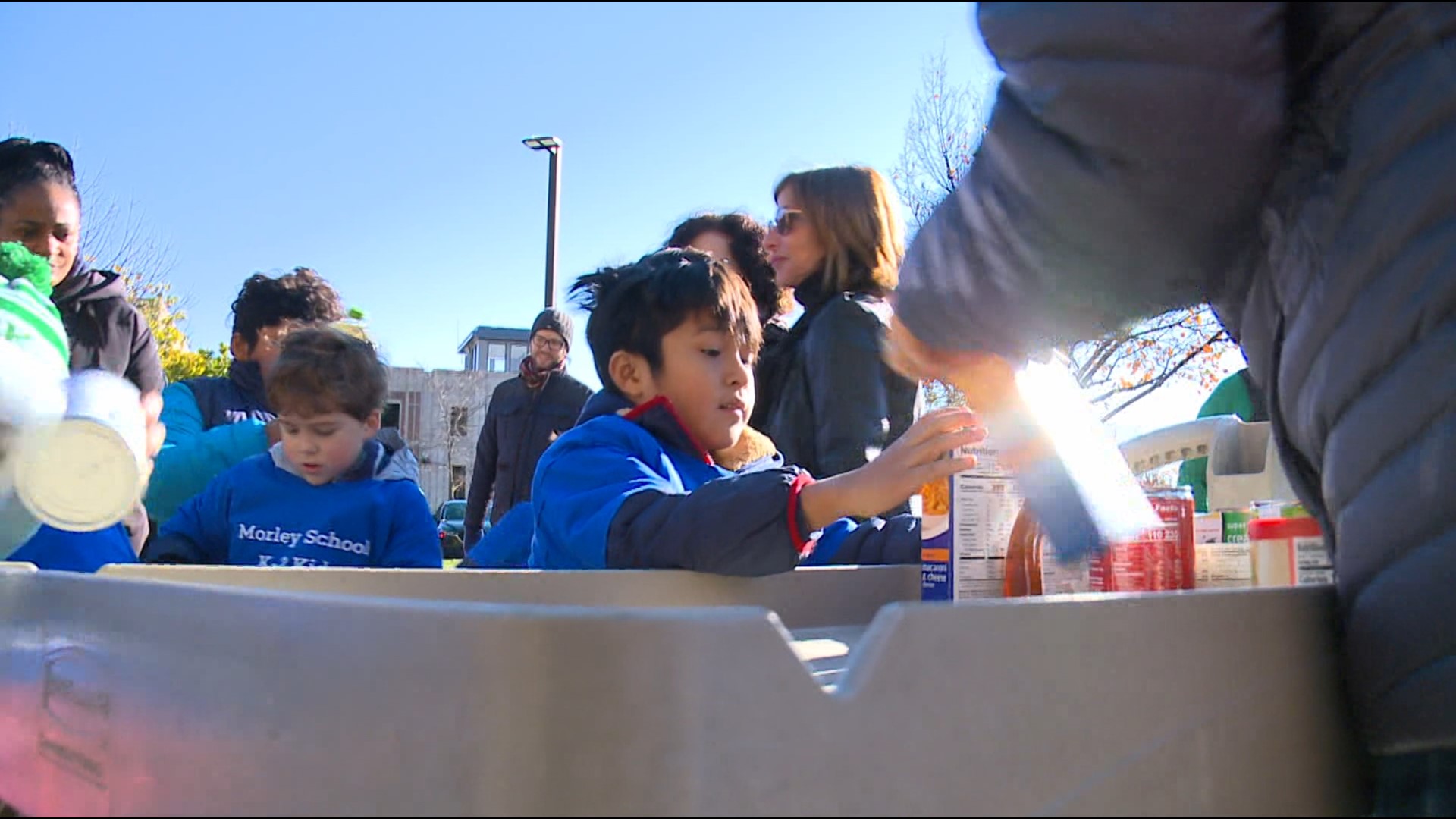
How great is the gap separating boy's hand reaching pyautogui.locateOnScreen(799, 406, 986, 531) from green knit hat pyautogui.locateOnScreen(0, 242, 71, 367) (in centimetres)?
103

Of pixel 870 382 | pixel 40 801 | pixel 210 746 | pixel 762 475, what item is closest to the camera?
pixel 210 746

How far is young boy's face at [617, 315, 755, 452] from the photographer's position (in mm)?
2141

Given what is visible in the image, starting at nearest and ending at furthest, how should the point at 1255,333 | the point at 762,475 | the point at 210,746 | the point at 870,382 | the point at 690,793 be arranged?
the point at 690,793 < the point at 210,746 < the point at 1255,333 < the point at 762,475 < the point at 870,382

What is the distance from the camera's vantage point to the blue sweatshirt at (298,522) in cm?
256

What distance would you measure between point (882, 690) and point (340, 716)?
267mm

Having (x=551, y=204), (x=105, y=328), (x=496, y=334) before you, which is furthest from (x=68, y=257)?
(x=496, y=334)

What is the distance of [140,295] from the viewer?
48.5 ft

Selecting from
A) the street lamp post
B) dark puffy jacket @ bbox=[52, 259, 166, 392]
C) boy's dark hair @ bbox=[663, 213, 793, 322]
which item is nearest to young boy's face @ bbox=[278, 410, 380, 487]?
dark puffy jacket @ bbox=[52, 259, 166, 392]

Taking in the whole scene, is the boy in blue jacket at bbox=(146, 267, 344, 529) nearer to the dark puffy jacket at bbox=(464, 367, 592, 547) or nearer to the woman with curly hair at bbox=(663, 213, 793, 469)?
the woman with curly hair at bbox=(663, 213, 793, 469)

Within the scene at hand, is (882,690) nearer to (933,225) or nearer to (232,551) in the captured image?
(933,225)

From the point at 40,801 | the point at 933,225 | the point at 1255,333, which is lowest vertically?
the point at 40,801

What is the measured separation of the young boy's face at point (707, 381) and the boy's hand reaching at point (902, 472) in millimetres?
568

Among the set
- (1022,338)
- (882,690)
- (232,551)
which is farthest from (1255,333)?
(232,551)

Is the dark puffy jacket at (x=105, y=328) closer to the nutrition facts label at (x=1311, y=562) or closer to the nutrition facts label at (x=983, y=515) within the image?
the nutrition facts label at (x=983, y=515)
